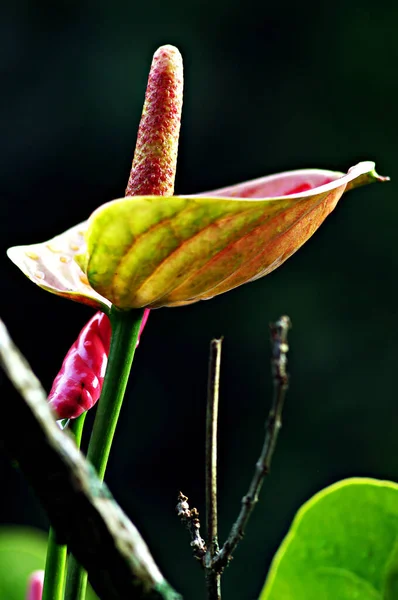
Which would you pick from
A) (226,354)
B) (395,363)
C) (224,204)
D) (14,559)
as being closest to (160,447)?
(226,354)

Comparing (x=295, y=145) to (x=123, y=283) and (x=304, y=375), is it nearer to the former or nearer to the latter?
(x=304, y=375)

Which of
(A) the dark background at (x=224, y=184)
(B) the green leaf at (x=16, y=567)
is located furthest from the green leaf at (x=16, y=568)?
(A) the dark background at (x=224, y=184)

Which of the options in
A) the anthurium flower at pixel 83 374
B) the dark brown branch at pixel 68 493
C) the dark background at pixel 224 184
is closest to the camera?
the dark brown branch at pixel 68 493

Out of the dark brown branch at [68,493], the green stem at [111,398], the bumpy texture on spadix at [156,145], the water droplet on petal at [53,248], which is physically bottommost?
the dark brown branch at [68,493]

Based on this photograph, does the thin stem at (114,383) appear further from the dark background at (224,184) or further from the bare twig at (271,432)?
the dark background at (224,184)

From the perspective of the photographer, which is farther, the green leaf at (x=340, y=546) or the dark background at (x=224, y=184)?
the dark background at (x=224, y=184)

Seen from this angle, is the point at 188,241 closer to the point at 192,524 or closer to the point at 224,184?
the point at 192,524

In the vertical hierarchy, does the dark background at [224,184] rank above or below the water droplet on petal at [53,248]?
above
